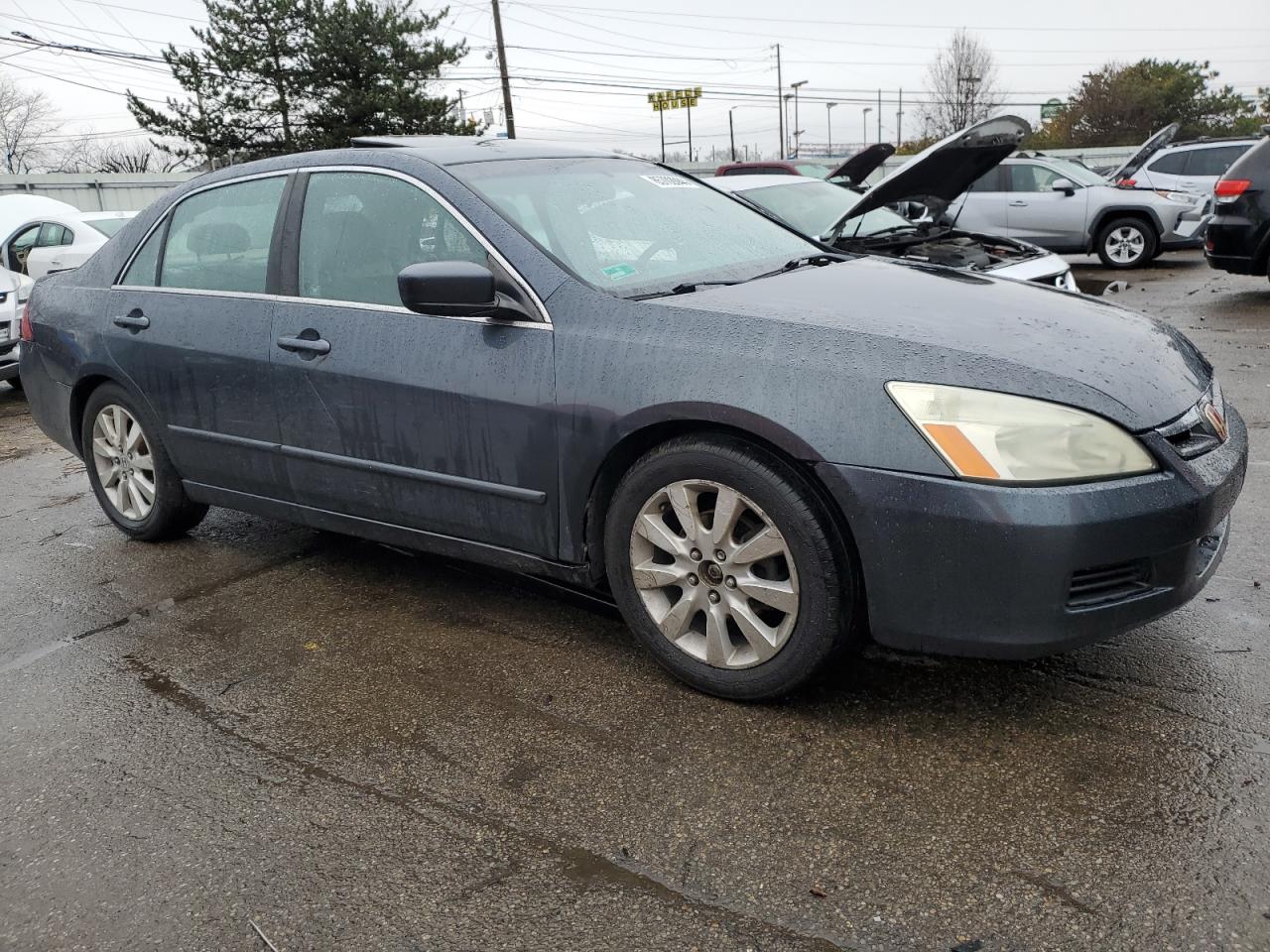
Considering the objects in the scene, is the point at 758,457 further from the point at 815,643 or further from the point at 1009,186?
the point at 1009,186

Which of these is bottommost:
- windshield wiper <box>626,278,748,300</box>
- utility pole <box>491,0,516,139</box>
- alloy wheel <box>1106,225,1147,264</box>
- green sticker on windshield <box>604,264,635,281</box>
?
alloy wheel <box>1106,225,1147,264</box>

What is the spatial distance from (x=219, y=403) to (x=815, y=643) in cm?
255

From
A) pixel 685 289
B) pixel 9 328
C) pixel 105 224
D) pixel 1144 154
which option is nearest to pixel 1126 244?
pixel 1144 154

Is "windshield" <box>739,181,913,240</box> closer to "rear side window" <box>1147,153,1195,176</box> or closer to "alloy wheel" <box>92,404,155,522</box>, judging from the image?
"alloy wheel" <box>92,404,155,522</box>

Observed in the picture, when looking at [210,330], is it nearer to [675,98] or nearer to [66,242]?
[66,242]

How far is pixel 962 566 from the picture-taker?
2.65 metres

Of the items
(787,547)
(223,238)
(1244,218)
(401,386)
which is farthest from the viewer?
(1244,218)

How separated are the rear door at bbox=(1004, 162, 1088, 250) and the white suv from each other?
146cm

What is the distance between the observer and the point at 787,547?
2.88m

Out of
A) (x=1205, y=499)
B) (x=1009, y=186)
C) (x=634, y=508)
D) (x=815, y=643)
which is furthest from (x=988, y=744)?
(x=1009, y=186)

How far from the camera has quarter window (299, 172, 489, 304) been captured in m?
3.63

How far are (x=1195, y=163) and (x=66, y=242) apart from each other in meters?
15.5

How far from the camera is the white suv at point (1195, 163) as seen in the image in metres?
15.8

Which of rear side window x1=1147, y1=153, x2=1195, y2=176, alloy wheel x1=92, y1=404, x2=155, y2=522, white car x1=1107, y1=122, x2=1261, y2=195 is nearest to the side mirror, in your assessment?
alloy wheel x1=92, y1=404, x2=155, y2=522
